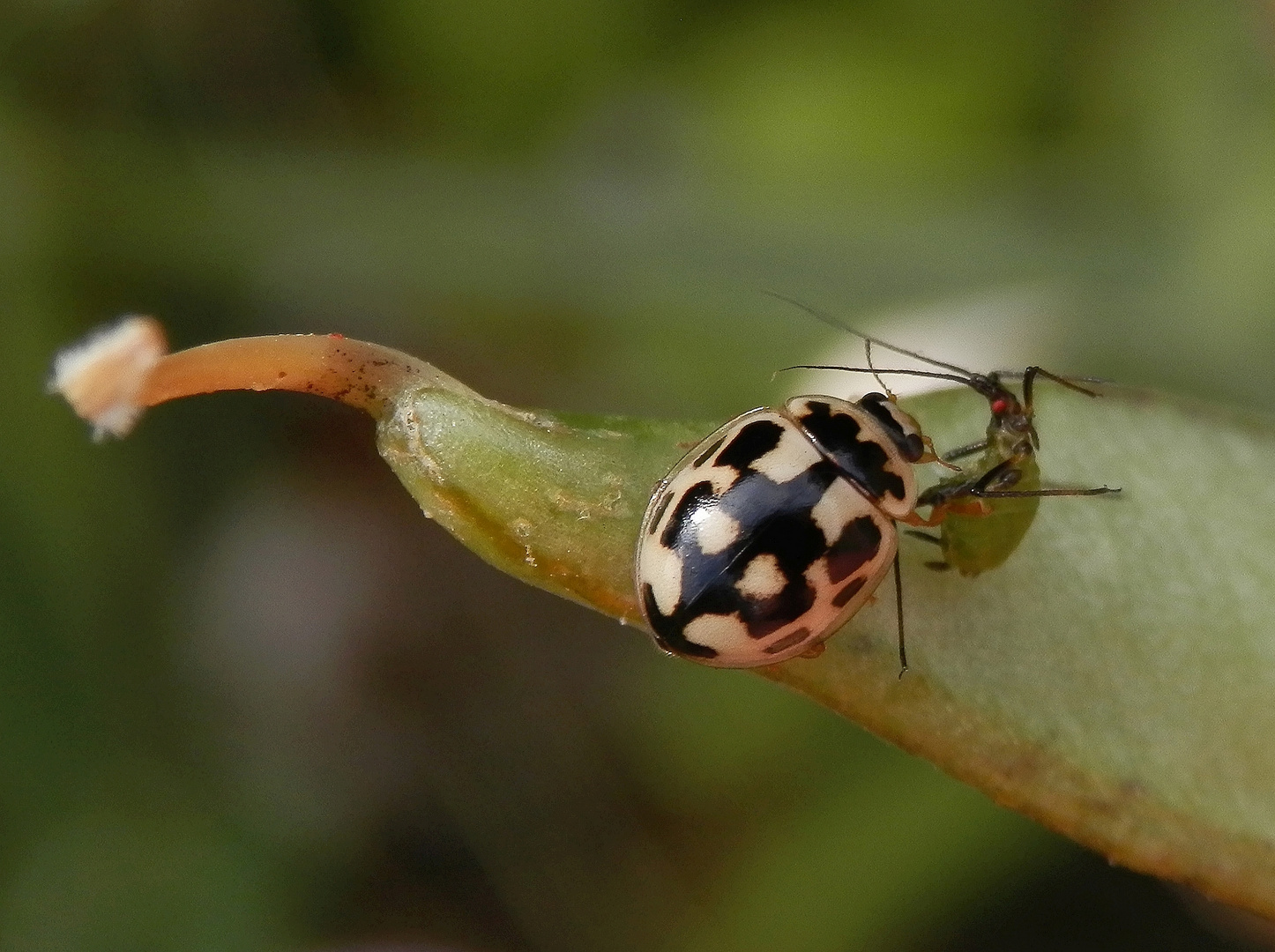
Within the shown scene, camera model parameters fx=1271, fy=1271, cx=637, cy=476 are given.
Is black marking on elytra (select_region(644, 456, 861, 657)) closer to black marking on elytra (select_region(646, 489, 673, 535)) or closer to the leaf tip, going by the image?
black marking on elytra (select_region(646, 489, 673, 535))

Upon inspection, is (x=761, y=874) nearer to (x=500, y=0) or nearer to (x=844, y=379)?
(x=844, y=379)

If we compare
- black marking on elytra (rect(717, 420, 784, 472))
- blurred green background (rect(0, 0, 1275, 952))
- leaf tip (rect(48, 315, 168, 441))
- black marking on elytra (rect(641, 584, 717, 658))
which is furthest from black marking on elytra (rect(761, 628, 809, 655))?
blurred green background (rect(0, 0, 1275, 952))

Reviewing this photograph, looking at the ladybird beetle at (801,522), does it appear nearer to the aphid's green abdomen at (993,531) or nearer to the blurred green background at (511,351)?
the aphid's green abdomen at (993,531)

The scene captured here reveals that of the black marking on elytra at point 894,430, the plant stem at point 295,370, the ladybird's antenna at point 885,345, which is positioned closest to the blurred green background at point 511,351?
the ladybird's antenna at point 885,345

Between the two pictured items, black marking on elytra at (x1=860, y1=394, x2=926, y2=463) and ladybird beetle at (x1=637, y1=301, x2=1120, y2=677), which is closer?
ladybird beetle at (x1=637, y1=301, x2=1120, y2=677)

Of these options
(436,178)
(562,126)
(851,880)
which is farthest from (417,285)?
(851,880)

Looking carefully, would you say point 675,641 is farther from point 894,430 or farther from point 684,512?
point 894,430

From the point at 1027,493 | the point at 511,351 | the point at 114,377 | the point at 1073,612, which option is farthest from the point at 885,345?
the point at 511,351
